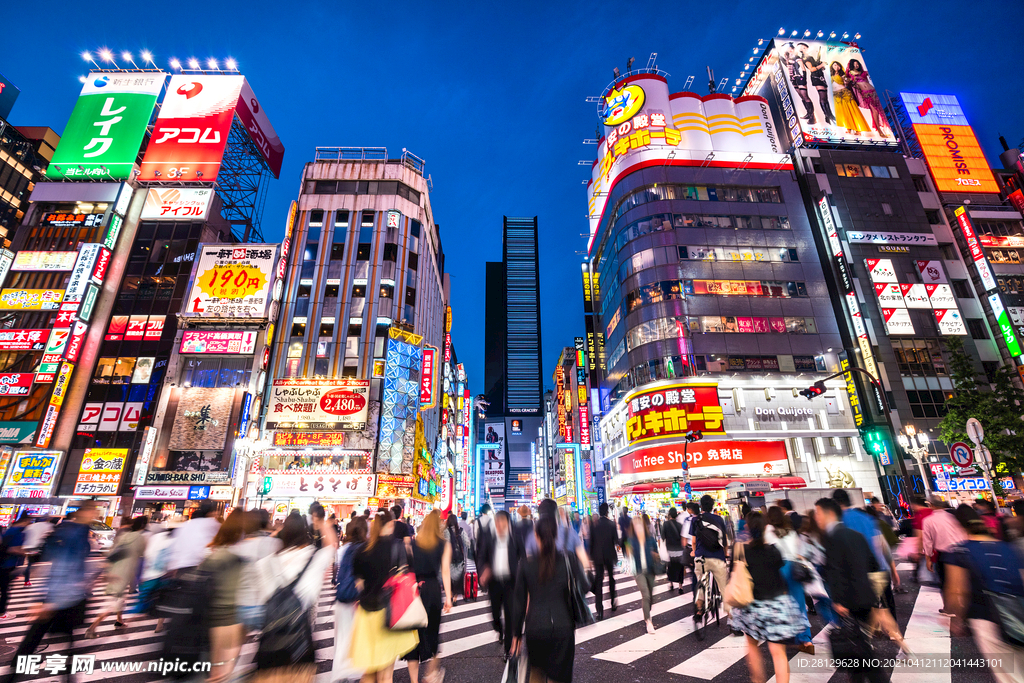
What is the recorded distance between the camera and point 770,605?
4609mm

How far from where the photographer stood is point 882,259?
3638cm

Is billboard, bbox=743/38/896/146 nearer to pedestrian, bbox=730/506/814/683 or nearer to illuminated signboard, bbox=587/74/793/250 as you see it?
illuminated signboard, bbox=587/74/793/250

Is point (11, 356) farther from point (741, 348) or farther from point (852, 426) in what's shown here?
point (852, 426)

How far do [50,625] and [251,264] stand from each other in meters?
36.7

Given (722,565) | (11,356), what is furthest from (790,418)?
(11,356)

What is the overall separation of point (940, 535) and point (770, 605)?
506cm

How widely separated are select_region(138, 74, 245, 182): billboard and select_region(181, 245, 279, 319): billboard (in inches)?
370

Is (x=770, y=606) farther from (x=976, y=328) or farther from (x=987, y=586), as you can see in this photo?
(x=976, y=328)

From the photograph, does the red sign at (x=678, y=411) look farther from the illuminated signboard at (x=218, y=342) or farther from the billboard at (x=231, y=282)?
the illuminated signboard at (x=218, y=342)

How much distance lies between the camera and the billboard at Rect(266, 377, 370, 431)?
34.4 m

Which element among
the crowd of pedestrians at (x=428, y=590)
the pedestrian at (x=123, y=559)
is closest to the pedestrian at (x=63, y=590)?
the crowd of pedestrians at (x=428, y=590)

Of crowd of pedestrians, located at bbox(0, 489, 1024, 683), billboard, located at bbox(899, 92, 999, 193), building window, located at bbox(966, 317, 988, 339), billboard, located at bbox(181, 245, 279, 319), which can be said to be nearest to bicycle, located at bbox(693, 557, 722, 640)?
crowd of pedestrians, located at bbox(0, 489, 1024, 683)

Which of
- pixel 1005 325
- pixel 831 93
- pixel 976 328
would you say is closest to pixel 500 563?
pixel 1005 325

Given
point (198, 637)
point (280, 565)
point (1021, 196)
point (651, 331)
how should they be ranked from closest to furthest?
1. point (198, 637)
2. point (280, 565)
3. point (651, 331)
4. point (1021, 196)
